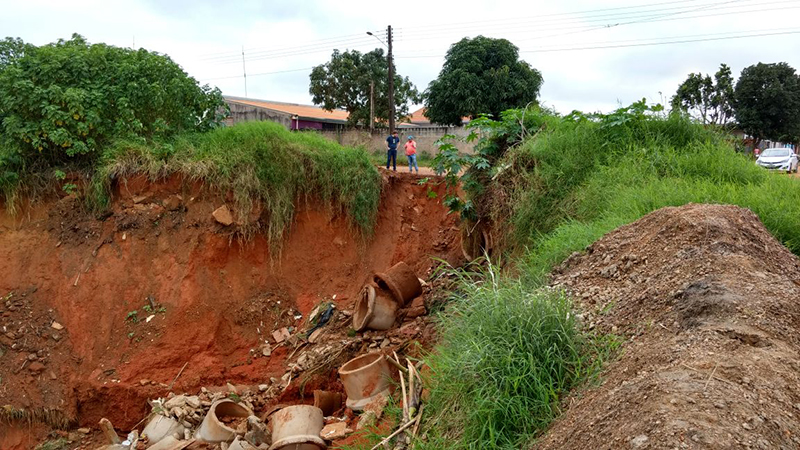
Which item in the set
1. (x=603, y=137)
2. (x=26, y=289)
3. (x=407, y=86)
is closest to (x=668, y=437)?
(x=603, y=137)

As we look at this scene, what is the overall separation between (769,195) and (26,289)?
771 cm

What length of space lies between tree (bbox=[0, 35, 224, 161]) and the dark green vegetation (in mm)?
3696

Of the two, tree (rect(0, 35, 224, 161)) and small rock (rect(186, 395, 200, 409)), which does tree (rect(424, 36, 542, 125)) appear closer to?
tree (rect(0, 35, 224, 161))

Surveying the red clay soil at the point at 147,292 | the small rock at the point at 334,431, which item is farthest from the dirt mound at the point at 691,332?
the red clay soil at the point at 147,292

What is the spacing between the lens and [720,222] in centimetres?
337

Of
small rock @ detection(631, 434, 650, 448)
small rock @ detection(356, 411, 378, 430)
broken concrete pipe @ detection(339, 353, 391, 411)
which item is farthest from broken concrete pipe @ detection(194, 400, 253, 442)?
small rock @ detection(631, 434, 650, 448)

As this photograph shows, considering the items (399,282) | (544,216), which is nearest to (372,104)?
(399,282)

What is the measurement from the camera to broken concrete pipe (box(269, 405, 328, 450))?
14.5 feet

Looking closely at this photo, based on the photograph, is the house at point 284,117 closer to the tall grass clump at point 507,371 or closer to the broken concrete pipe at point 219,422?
the broken concrete pipe at point 219,422

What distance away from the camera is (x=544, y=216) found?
17.7 feet

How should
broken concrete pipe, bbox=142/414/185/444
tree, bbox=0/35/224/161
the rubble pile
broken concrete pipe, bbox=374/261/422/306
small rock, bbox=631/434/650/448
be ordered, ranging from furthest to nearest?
tree, bbox=0/35/224/161 → broken concrete pipe, bbox=374/261/422/306 → broken concrete pipe, bbox=142/414/185/444 → the rubble pile → small rock, bbox=631/434/650/448

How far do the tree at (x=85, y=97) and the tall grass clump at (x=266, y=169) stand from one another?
29cm

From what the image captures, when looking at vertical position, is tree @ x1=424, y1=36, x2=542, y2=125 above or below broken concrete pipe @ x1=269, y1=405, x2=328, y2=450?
above

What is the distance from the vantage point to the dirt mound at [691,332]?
1893mm
